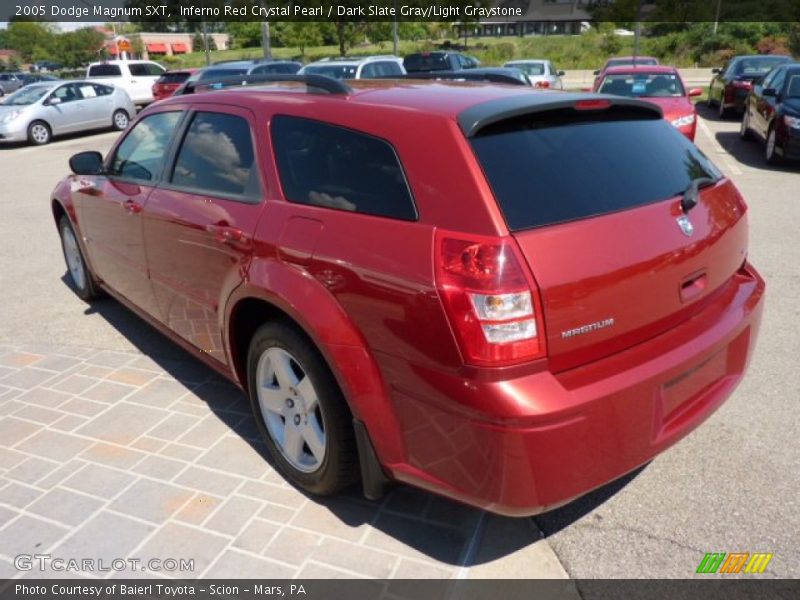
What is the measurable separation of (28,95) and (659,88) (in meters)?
15.2

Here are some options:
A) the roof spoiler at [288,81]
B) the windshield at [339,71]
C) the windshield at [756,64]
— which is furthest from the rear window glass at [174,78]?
the roof spoiler at [288,81]

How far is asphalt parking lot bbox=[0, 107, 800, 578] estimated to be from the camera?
8.57 ft

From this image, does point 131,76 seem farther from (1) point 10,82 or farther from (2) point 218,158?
(2) point 218,158

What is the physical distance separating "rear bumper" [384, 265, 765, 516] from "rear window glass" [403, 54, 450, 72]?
626 inches

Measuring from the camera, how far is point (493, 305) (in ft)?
6.90

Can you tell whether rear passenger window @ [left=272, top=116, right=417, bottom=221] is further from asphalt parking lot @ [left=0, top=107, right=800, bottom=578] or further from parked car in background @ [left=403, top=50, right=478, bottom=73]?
parked car in background @ [left=403, top=50, right=478, bottom=73]

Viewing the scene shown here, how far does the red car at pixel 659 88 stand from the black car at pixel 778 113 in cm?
112

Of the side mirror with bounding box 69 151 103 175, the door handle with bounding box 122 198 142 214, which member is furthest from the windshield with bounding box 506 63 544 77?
the door handle with bounding box 122 198 142 214

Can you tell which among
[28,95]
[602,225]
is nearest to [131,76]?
[28,95]

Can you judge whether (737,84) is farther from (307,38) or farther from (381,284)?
(307,38)

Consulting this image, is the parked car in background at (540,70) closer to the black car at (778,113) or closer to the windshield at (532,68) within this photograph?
the windshield at (532,68)

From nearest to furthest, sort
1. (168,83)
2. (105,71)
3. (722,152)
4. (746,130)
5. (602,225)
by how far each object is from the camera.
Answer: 1. (602,225)
2. (722,152)
3. (746,130)
4. (168,83)
5. (105,71)

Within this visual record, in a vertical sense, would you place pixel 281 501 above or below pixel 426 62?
below

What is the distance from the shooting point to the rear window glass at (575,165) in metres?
2.27
